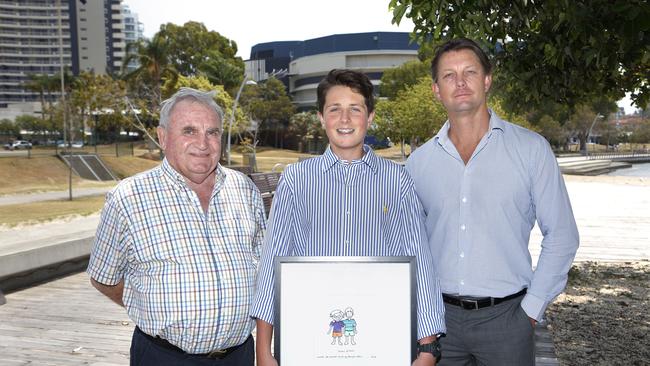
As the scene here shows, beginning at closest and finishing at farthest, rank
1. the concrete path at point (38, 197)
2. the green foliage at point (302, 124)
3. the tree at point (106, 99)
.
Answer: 1. the concrete path at point (38, 197)
2. the tree at point (106, 99)
3. the green foliage at point (302, 124)

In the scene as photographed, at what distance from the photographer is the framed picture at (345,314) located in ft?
7.73

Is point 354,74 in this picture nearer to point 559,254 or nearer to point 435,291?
point 435,291

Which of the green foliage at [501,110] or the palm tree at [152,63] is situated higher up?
the palm tree at [152,63]

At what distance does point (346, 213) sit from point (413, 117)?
49091mm

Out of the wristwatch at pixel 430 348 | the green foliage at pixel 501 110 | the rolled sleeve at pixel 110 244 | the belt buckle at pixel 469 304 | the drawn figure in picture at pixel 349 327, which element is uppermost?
the green foliage at pixel 501 110

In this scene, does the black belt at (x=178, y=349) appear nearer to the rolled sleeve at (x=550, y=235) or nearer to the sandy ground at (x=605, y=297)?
the rolled sleeve at (x=550, y=235)

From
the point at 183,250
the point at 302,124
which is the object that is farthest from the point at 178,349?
the point at 302,124

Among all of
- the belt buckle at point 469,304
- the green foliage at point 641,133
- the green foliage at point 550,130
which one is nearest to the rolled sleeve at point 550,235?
the belt buckle at point 469,304

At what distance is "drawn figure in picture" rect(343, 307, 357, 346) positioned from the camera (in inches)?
93.4

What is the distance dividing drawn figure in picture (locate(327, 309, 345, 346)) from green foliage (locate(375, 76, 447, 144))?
46513 millimetres

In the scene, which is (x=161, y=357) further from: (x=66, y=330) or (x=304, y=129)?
(x=304, y=129)

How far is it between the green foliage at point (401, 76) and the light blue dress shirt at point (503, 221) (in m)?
76.0

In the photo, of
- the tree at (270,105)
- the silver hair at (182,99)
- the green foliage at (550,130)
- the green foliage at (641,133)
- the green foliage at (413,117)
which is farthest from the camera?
the green foliage at (641,133)

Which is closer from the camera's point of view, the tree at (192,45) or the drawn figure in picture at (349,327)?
the drawn figure in picture at (349,327)
